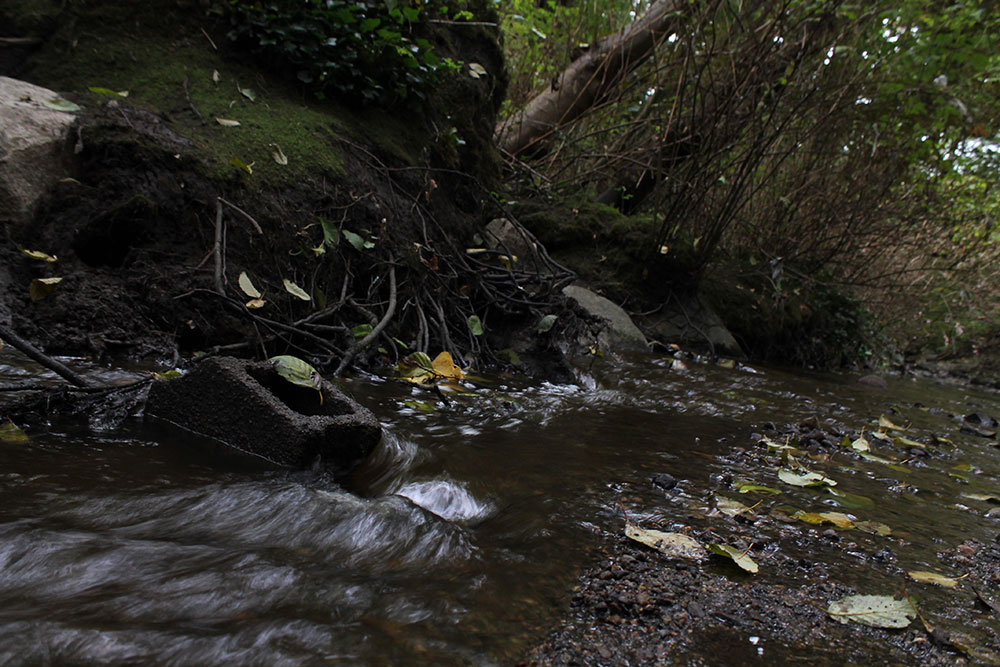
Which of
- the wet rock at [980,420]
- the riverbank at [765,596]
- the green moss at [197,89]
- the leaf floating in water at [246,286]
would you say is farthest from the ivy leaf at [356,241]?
the wet rock at [980,420]

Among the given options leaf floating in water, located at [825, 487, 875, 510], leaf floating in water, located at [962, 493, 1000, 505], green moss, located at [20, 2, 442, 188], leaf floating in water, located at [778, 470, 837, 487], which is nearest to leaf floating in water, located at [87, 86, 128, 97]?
green moss, located at [20, 2, 442, 188]

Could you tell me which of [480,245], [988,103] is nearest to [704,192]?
[480,245]

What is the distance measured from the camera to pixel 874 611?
1.33m

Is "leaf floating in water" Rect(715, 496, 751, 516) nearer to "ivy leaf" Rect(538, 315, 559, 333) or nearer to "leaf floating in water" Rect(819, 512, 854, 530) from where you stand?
"leaf floating in water" Rect(819, 512, 854, 530)

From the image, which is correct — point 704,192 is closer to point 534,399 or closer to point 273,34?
point 534,399

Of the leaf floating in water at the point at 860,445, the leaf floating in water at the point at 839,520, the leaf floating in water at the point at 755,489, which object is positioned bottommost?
the leaf floating in water at the point at 860,445

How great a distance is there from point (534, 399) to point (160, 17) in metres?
3.48

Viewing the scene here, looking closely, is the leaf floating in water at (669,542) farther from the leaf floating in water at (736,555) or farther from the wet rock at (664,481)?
the wet rock at (664,481)

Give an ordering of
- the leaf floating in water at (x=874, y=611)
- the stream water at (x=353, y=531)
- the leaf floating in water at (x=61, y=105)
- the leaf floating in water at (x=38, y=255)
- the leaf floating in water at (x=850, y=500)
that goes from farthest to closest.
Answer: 1. the leaf floating in water at (x=61, y=105)
2. the leaf floating in water at (x=38, y=255)
3. the leaf floating in water at (x=850, y=500)
4. the leaf floating in water at (x=874, y=611)
5. the stream water at (x=353, y=531)

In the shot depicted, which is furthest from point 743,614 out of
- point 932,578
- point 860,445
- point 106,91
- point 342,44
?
point 342,44

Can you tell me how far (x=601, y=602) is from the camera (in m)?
1.29

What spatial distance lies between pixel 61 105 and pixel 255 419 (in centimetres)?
225

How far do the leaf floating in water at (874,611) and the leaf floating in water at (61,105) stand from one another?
3734mm

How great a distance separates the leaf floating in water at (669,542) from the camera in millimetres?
1554
